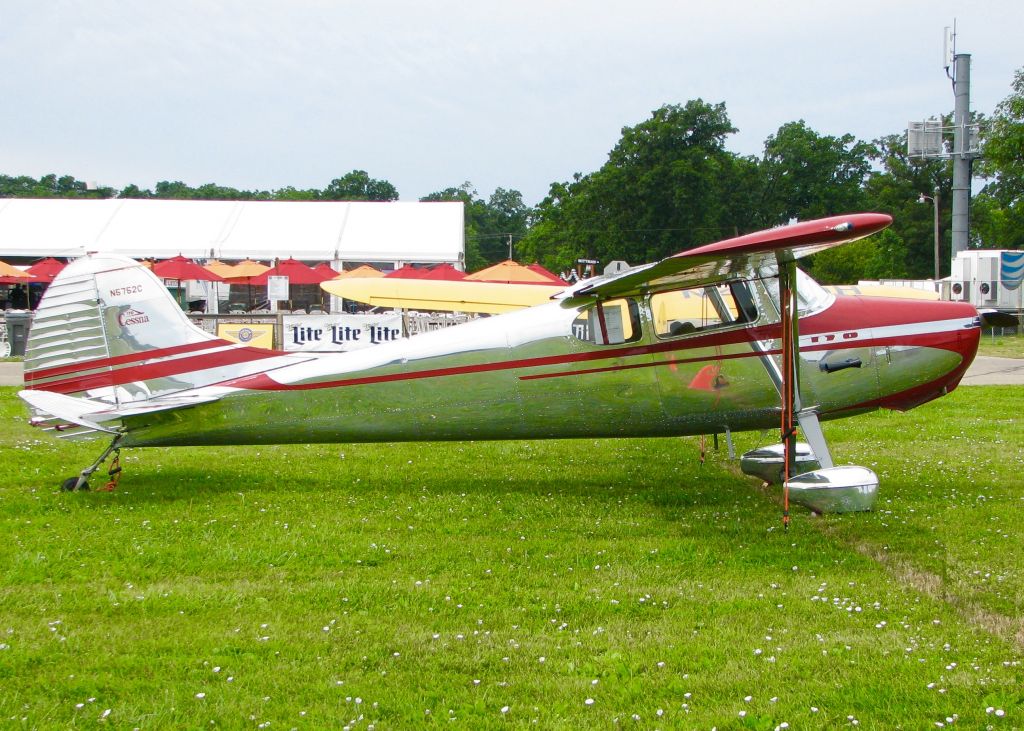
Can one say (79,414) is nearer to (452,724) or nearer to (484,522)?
(484,522)

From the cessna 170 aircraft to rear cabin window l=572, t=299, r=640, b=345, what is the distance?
0.01 m

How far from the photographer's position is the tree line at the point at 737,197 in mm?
67812

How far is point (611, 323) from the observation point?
27.4 feet

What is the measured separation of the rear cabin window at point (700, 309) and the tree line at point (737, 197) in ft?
171

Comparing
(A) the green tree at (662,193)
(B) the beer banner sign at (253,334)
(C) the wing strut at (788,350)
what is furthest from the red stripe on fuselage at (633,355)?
(A) the green tree at (662,193)

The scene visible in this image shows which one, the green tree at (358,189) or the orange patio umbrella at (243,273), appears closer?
the orange patio umbrella at (243,273)

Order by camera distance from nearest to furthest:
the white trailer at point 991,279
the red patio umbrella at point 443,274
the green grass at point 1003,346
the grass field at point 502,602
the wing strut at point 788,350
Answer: the grass field at point 502,602
the wing strut at point 788,350
the green grass at point 1003,346
the red patio umbrella at point 443,274
the white trailer at point 991,279

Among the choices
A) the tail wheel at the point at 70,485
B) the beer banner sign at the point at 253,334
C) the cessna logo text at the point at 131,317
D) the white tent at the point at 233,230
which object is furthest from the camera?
the white tent at the point at 233,230

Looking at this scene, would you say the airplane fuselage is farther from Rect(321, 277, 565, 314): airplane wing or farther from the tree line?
the tree line

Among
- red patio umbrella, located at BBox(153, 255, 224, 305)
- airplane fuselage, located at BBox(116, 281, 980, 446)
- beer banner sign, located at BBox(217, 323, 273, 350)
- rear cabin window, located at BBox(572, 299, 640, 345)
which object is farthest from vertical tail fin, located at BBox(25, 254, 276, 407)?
red patio umbrella, located at BBox(153, 255, 224, 305)

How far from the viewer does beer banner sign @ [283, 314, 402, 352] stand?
68.9 ft

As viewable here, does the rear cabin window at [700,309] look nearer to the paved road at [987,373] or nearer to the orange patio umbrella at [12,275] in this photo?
the paved road at [987,373]

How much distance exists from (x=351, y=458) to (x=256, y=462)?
43.9 inches

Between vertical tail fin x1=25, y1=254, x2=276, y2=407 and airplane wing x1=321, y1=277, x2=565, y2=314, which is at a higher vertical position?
airplane wing x1=321, y1=277, x2=565, y2=314
